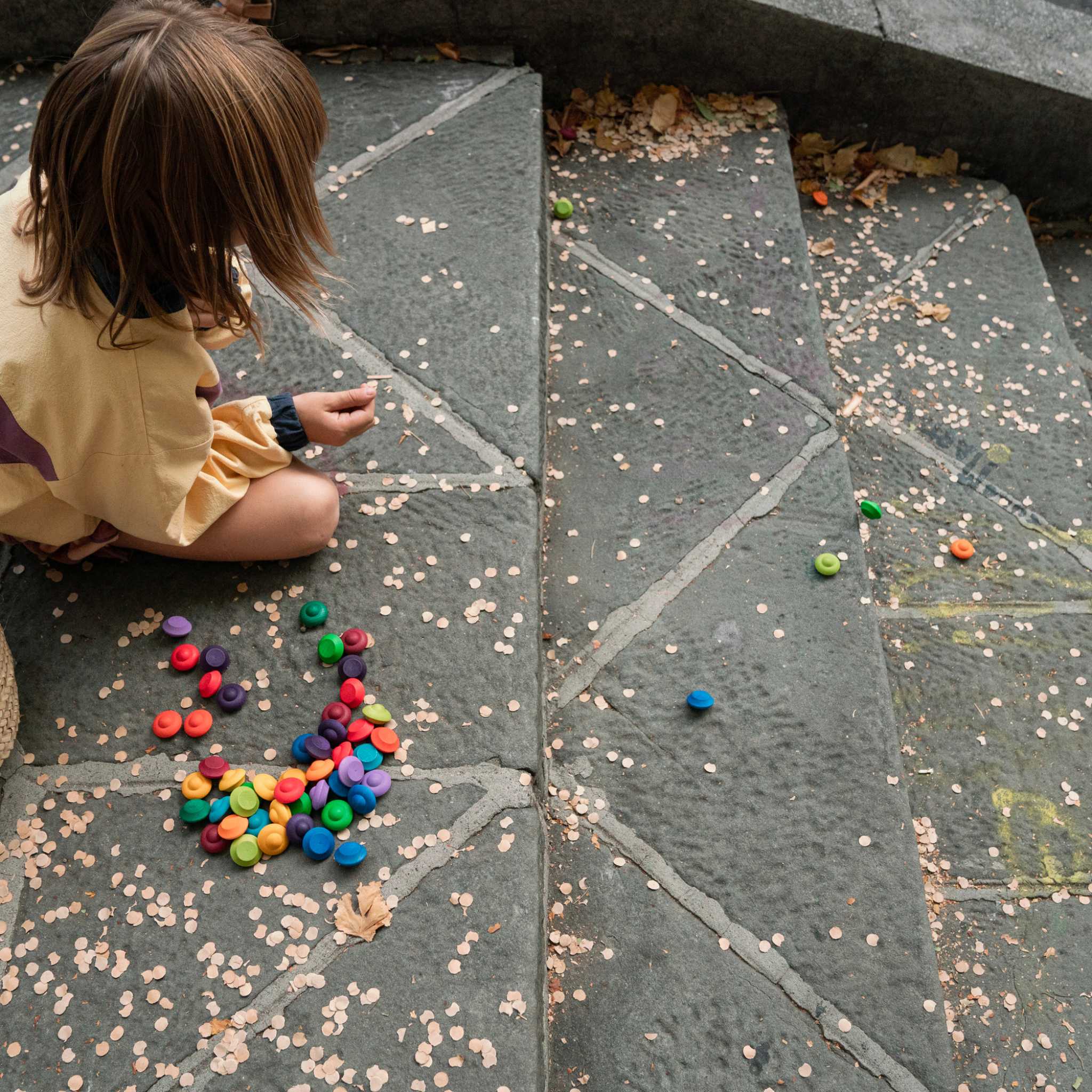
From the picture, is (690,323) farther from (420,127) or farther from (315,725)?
(315,725)

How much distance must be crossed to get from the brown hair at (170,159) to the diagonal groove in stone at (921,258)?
1.44 metres

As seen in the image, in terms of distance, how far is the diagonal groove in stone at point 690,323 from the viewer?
1979 millimetres

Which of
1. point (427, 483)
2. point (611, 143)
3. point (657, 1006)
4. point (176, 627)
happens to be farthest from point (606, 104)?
point (657, 1006)

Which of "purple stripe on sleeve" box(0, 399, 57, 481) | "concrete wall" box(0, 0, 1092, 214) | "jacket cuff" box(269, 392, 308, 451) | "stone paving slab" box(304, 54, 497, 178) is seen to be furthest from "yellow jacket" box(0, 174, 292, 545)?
"concrete wall" box(0, 0, 1092, 214)

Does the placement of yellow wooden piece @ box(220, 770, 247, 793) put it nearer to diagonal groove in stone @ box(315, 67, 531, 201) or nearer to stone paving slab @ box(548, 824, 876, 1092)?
stone paving slab @ box(548, 824, 876, 1092)

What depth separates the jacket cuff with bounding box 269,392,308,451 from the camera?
1591 mm

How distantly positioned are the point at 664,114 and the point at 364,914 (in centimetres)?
198

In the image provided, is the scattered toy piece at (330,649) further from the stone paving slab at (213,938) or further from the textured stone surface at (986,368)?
the textured stone surface at (986,368)

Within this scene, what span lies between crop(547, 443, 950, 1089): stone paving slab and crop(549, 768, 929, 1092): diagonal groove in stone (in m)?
0.01

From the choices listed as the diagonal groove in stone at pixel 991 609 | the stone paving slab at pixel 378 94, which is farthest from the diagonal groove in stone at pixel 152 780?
the stone paving slab at pixel 378 94

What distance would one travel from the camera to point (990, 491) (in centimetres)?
207

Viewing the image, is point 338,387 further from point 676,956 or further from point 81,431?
point 676,956

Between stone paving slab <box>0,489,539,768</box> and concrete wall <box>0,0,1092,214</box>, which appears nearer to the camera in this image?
stone paving slab <box>0,489,539,768</box>

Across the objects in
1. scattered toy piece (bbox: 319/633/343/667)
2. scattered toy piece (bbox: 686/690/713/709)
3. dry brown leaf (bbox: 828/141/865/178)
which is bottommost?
scattered toy piece (bbox: 686/690/713/709)
